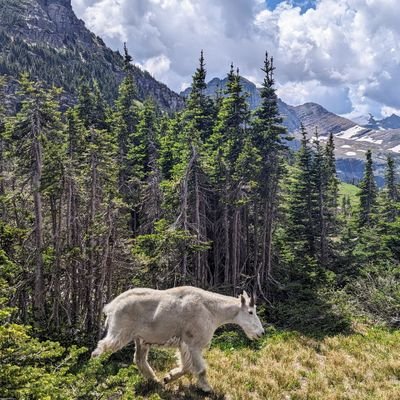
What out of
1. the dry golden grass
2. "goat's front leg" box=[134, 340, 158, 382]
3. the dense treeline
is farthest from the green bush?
"goat's front leg" box=[134, 340, 158, 382]

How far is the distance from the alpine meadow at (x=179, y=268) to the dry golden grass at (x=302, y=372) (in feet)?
0.18

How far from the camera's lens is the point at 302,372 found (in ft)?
34.8

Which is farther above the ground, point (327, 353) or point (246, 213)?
point (246, 213)

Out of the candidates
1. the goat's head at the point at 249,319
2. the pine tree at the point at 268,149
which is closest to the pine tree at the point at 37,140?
the goat's head at the point at 249,319

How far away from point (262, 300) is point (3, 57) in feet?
518

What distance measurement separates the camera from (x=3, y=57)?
147 meters

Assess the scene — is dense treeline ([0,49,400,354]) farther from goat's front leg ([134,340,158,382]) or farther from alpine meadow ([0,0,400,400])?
goat's front leg ([134,340,158,382])

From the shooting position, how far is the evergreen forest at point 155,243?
9672 mm

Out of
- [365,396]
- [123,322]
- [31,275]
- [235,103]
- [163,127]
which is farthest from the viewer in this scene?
[163,127]

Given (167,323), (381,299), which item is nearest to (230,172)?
(381,299)

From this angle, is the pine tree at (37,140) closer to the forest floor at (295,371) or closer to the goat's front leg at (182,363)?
the forest floor at (295,371)

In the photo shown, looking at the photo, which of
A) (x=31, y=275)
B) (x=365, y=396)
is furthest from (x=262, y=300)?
(x=365, y=396)

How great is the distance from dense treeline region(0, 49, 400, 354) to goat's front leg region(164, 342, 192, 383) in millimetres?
3961

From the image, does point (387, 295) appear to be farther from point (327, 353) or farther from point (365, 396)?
point (365, 396)
